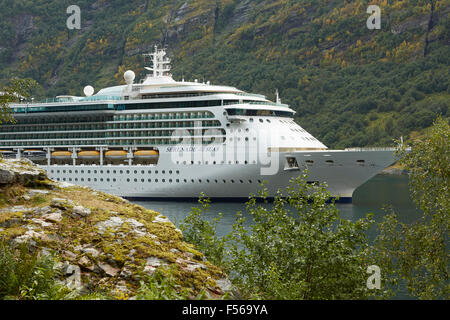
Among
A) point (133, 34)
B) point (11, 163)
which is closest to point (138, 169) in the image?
point (11, 163)

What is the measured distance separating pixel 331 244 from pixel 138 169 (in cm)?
4031

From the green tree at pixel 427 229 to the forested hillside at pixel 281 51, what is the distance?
93.3m

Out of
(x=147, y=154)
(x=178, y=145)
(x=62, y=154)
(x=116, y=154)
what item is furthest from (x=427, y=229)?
(x=62, y=154)

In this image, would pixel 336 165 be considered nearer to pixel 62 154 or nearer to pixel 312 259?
pixel 62 154

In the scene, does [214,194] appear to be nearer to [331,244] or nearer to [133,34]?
[331,244]

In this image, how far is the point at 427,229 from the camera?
39.8 ft

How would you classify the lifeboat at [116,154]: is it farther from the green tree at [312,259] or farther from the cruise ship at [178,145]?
the green tree at [312,259]

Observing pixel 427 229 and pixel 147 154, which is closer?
pixel 427 229

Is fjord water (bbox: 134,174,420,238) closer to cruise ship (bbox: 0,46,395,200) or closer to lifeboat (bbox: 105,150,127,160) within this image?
cruise ship (bbox: 0,46,395,200)

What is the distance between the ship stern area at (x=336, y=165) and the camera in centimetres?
4459

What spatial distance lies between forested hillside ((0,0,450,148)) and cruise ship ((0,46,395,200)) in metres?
60.4

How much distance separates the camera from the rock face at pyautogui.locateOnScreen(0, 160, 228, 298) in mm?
8865

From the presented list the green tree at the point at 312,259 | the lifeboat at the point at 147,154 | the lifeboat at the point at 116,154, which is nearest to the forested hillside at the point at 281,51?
the lifeboat at the point at 147,154

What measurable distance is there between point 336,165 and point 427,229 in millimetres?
32901
